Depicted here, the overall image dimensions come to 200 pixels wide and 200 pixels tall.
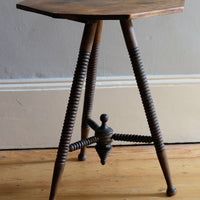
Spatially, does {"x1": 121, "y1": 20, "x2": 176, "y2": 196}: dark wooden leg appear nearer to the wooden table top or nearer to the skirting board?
the wooden table top

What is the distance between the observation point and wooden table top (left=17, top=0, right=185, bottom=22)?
1.12m

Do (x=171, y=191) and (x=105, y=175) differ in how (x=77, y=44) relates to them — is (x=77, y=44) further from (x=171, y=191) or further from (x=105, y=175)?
(x=171, y=191)

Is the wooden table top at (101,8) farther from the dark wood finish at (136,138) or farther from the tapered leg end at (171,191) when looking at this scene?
the tapered leg end at (171,191)

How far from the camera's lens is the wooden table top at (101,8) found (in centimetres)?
112

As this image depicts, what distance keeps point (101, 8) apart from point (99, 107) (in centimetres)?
70

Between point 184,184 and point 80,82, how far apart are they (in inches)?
24.4

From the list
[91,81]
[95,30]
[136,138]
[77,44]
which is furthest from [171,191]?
[77,44]

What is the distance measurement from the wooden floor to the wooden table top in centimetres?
69

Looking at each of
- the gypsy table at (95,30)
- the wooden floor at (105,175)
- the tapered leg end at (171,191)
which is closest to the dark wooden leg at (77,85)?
the gypsy table at (95,30)

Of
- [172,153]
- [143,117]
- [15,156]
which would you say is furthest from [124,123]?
[15,156]

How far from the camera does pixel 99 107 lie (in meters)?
1.80

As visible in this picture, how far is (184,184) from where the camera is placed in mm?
1505

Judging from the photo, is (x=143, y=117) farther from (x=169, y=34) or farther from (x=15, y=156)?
(x=15, y=156)

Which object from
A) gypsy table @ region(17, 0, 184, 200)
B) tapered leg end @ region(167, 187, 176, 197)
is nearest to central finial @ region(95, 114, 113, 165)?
gypsy table @ region(17, 0, 184, 200)
